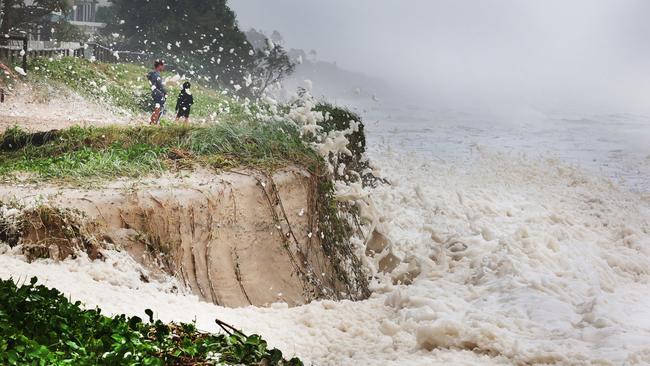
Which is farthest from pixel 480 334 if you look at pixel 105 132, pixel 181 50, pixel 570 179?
pixel 181 50

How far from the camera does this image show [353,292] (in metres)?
7.81

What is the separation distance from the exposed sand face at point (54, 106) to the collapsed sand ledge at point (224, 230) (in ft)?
27.0

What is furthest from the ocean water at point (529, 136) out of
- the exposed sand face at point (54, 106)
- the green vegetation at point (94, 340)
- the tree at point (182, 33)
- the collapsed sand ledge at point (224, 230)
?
the green vegetation at point (94, 340)

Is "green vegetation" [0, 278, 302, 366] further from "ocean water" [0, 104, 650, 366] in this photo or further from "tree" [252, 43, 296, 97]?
"tree" [252, 43, 296, 97]

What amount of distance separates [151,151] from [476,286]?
3.06 meters

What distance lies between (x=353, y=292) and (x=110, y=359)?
4.69m

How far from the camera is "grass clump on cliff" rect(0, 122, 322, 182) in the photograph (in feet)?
23.2

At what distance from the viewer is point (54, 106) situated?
16453mm

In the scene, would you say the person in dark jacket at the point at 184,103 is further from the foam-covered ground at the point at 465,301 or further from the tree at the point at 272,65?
the tree at the point at 272,65

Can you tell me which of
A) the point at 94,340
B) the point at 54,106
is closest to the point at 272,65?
the point at 54,106

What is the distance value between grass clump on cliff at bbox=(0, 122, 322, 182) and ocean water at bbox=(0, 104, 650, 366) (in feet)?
4.33

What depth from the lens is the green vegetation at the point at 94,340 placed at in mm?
3242

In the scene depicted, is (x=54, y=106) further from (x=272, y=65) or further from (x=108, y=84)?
(x=272, y=65)

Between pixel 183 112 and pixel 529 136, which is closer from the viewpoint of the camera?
pixel 183 112
